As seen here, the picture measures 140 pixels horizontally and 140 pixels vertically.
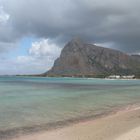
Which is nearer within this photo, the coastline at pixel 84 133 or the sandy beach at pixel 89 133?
the sandy beach at pixel 89 133

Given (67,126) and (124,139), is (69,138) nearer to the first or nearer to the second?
(124,139)

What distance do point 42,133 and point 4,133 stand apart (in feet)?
6.17

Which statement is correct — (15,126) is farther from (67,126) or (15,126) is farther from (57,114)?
(57,114)

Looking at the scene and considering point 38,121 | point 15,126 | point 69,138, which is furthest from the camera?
point 38,121

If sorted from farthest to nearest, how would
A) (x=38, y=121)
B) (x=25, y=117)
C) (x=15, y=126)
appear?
(x=25, y=117) < (x=38, y=121) < (x=15, y=126)

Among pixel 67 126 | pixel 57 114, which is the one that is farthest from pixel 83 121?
pixel 57 114

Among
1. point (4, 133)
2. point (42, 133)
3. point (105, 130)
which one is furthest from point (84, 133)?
point (4, 133)

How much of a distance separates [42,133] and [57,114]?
6.61 meters

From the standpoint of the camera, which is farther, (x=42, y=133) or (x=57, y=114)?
(x=57, y=114)

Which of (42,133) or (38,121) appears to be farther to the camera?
(38,121)

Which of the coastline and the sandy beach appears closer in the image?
the sandy beach

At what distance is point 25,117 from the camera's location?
1920cm

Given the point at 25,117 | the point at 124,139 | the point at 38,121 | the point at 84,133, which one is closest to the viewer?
the point at 124,139

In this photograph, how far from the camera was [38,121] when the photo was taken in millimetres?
17797
